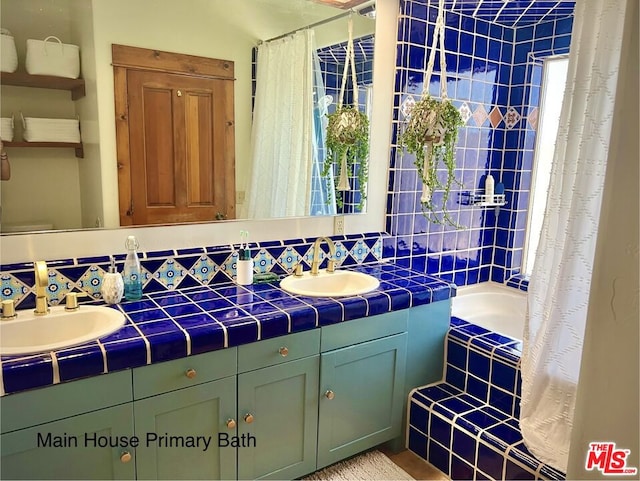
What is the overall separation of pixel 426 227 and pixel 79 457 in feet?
6.76

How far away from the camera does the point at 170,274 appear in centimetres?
204

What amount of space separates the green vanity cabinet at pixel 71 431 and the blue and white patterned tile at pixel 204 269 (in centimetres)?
67

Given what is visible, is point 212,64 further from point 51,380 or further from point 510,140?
point 510,140

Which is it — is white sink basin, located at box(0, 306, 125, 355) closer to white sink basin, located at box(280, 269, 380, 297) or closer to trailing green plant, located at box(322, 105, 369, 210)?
white sink basin, located at box(280, 269, 380, 297)

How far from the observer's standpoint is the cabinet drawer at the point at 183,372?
153cm

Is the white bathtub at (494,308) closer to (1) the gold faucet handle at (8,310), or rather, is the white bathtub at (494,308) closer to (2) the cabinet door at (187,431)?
(2) the cabinet door at (187,431)

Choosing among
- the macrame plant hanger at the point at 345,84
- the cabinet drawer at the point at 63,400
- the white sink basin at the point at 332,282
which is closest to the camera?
the cabinet drawer at the point at 63,400

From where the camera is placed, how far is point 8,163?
1.68 meters

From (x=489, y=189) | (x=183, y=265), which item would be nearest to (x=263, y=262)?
(x=183, y=265)

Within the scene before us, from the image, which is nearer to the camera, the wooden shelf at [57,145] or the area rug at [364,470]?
the wooden shelf at [57,145]

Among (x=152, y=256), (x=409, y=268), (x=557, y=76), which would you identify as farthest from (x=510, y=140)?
(x=152, y=256)

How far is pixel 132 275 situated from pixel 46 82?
0.76 meters

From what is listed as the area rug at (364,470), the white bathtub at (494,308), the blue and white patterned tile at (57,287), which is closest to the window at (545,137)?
the white bathtub at (494,308)

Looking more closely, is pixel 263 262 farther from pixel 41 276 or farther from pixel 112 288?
pixel 41 276
